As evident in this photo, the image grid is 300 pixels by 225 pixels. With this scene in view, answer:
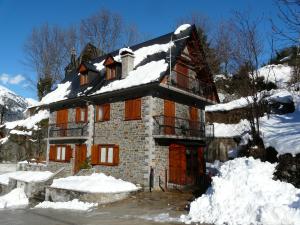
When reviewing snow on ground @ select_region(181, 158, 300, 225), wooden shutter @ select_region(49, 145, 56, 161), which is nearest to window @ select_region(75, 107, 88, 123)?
wooden shutter @ select_region(49, 145, 56, 161)

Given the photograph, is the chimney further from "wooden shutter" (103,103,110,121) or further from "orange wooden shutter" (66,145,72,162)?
"orange wooden shutter" (66,145,72,162)

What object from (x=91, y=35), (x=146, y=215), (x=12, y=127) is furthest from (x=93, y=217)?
(x=91, y=35)

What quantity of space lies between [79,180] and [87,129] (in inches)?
169

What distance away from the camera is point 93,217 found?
521 inches

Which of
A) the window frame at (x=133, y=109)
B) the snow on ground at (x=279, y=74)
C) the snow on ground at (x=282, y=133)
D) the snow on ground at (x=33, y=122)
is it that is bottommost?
the snow on ground at (x=282, y=133)

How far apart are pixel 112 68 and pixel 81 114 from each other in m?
4.24

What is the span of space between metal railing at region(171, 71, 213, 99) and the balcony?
216cm

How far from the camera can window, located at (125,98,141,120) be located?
19.5 metres

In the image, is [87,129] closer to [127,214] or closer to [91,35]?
[127,214]

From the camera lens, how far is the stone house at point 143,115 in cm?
1902

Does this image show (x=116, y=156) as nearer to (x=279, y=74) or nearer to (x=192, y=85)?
(x=192, y=85)

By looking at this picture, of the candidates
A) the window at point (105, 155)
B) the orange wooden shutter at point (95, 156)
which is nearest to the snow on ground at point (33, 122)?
the orange wooden shutter at point (95, 156)

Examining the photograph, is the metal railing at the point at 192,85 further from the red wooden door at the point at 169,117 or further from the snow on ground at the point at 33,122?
the snow on ground at the point at 33,122

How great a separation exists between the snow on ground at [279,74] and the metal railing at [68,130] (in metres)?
19.7
